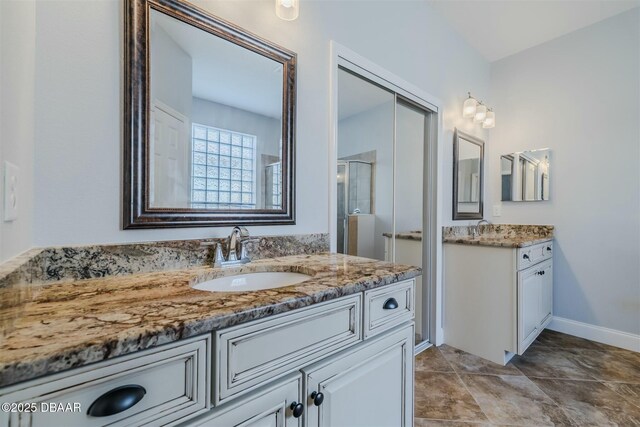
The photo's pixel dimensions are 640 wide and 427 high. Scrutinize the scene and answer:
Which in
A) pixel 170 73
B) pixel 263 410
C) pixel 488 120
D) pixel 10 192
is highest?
pixel 488 120

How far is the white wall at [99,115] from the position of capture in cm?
80

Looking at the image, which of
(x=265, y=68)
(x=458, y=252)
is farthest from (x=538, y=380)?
(x=265, y=68)

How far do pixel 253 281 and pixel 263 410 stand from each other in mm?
460

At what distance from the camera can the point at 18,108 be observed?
723mm

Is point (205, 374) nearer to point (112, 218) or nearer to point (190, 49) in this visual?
point (112, 218)

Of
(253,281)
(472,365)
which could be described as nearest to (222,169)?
(253,281)

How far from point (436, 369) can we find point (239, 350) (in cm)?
184

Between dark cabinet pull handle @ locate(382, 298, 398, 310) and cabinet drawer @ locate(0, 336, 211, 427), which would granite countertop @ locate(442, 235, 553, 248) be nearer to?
dark cabinet pull handle @ locate(382, 298, 398, 310)

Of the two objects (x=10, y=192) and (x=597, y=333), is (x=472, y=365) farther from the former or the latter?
(x=10, y=192)

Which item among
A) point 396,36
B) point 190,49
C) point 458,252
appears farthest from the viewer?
point 458,252

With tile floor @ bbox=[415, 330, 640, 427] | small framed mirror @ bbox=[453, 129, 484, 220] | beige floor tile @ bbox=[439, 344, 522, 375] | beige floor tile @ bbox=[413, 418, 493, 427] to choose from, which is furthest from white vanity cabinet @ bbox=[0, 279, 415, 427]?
small framed mirror @ bbox=[453, 129, 484, 220]

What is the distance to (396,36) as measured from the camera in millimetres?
1945

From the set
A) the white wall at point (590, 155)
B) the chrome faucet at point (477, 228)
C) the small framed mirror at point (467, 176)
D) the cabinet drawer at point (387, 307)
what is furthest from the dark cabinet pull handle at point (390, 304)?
the white wall at point (590, 155)

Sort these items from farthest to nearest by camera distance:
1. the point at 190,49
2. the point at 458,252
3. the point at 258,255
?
the point at 458,252, the point at 258,255, the point at 190,49
